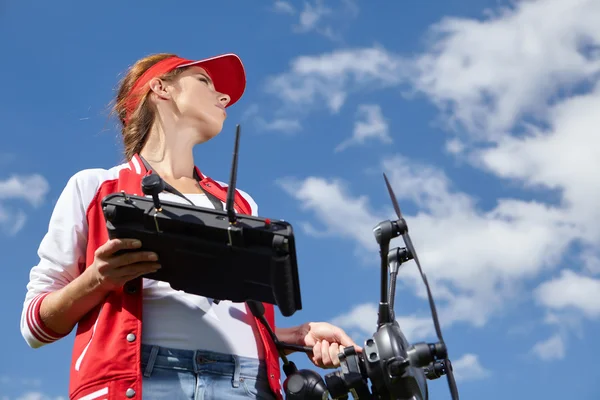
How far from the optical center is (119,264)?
2.62m

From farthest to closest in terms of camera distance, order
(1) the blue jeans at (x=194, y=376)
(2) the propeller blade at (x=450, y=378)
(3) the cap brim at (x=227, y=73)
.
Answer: (3) the cap brim at (x=227, y=73) → (1) the blue jeans at (x=194, y=376) → (2) the propeller blade at (x=450, y=378)

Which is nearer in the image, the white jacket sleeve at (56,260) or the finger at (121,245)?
the finger at (121,245)

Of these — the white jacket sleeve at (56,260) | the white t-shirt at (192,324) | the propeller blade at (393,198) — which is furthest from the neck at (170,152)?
the propeller blade at (393,198)

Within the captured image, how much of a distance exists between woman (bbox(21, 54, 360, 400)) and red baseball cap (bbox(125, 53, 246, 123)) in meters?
0.43

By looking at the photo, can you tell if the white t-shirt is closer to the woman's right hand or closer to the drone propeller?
the woman's right hand

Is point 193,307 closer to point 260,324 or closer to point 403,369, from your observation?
point 260,324

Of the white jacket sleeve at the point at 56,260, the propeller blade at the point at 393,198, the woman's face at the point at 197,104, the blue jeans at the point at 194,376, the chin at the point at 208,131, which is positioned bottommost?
the blue jeans at the point at 194,376

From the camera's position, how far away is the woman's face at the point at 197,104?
3.74 metres

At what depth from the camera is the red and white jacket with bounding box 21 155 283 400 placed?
269cm

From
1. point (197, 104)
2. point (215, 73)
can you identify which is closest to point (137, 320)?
point (197, 104)

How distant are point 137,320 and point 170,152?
110 centimetres

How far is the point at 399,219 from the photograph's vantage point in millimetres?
2357

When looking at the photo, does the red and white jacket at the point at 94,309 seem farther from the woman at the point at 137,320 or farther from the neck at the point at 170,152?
the neck at the point at 170,152

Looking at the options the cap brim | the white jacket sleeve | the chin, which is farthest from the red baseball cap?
the white jacket sleeve
